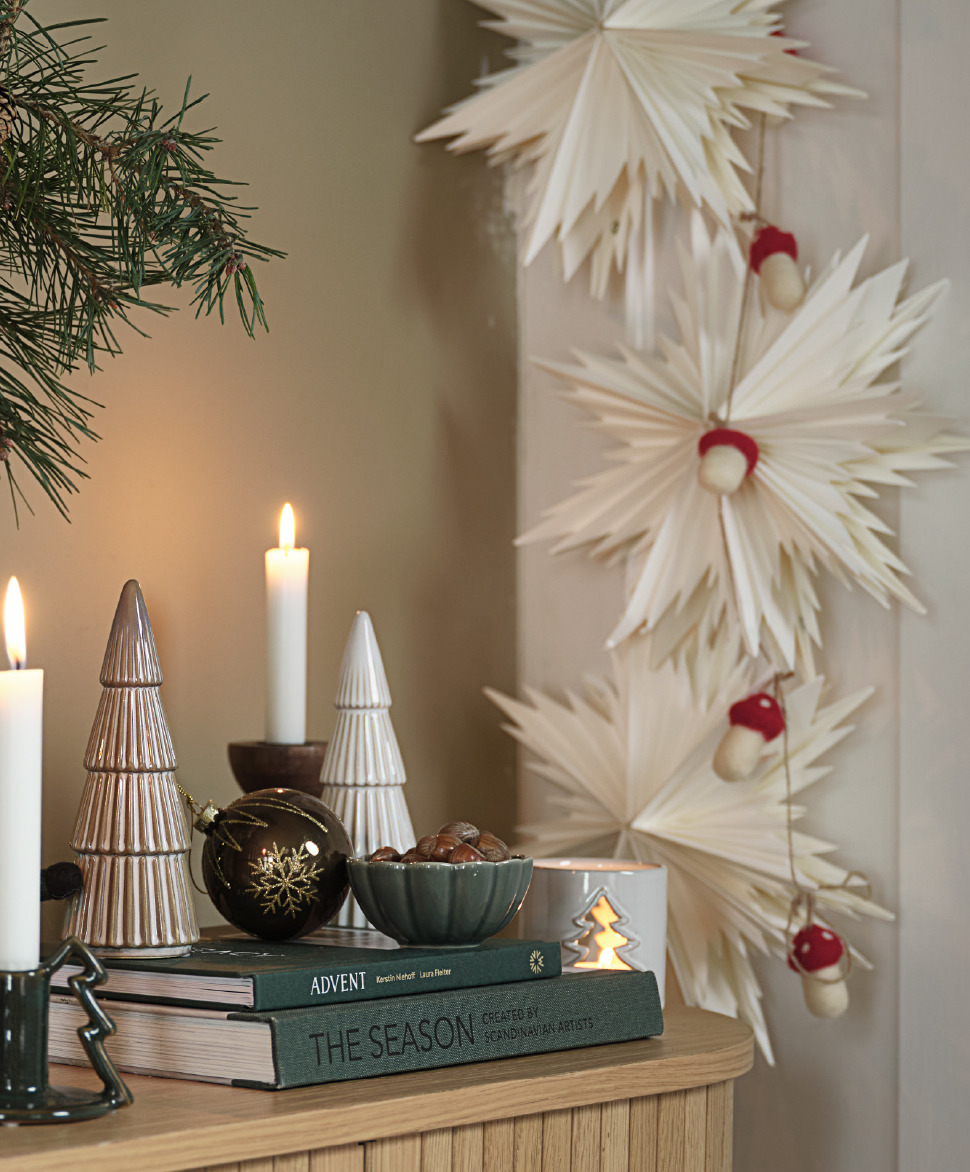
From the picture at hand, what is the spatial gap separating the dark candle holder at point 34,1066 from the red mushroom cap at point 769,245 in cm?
73

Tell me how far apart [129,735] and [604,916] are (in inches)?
12.6

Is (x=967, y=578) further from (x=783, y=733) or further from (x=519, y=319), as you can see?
(x=519, y=319)

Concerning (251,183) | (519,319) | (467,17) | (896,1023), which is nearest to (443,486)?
(519,319)

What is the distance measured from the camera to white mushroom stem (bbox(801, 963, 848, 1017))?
98cm

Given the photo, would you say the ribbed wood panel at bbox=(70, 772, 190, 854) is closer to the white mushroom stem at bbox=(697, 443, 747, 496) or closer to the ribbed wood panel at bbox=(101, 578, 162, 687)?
the ribbed wood panel at bbox=(101, 578, 162, 687)

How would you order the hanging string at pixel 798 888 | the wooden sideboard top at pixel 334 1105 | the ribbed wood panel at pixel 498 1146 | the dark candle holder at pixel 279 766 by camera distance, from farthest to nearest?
1. the hanging string at pixel 798 888
2. the dark candle holder at pixel 279 766
3. the ribbed wood panel at pixel 498 1146
4. the wooden sideboard top at pixel 334 1105

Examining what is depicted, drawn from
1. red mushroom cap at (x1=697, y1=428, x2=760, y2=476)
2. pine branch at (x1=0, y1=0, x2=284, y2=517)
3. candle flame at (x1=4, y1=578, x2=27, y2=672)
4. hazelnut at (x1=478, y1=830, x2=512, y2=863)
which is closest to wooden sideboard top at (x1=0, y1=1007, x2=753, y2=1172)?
hazelnut at (x1=478, y1=830, x2=512, y2=863)

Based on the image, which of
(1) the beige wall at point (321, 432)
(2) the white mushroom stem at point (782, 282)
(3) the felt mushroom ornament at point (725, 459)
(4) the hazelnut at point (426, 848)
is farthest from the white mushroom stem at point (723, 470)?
(4) the hazelnut at point (426, 848)

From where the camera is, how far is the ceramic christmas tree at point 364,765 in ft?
2.87

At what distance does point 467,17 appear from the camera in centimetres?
123

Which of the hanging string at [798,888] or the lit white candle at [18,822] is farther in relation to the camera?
the hanging string at [798,888]

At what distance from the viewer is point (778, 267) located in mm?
1047

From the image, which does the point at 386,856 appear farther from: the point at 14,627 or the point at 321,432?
the point at 321,432

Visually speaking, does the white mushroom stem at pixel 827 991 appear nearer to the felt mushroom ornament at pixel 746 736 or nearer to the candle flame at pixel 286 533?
Result: the felt mushroom ornament at pixel 746 736
